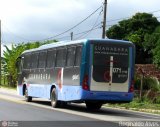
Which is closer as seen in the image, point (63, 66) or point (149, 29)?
point (63, 66)

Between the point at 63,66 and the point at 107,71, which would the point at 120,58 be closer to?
the point at 107,71

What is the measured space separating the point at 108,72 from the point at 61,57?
11.0ft

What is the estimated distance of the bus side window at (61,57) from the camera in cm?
2566

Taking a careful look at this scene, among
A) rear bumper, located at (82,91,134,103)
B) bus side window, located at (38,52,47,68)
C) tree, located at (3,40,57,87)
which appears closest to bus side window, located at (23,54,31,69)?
bus side window, located at (38,52,47,68)

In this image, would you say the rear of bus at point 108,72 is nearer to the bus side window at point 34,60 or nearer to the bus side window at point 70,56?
the bus side window at point 70,56

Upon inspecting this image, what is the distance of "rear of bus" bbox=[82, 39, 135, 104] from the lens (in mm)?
23219

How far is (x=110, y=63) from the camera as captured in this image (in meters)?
23.6

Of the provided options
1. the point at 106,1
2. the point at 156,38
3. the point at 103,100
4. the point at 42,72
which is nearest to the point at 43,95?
the point at 42,72

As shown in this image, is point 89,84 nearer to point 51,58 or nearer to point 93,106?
point 93,106

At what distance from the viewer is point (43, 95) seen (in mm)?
28453

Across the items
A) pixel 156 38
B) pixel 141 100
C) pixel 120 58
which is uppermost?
pixel 156 38

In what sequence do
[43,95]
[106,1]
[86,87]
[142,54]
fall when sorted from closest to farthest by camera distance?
[86,87]
[43,95]
[106,1]
[142,54]

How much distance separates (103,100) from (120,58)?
1995mm

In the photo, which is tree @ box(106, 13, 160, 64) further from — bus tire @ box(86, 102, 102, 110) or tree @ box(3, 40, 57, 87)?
bus tire @ box(86, 102, 102, 110)
